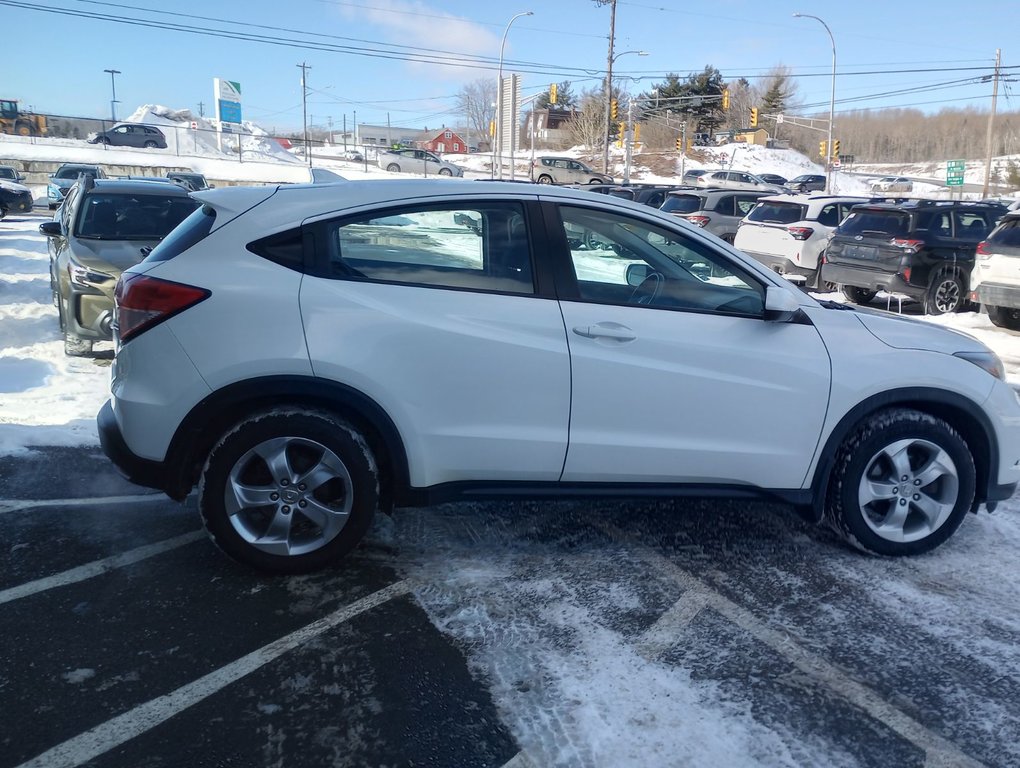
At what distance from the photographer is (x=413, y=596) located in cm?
358

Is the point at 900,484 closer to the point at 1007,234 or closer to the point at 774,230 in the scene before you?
the point at 1007,234

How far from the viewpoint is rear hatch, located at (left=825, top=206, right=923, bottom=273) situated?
12398mm

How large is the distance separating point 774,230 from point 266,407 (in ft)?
45.1

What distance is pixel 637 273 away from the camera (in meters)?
3.99

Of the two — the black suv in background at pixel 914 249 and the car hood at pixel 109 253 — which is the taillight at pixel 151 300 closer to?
the car hood at pixel 109 253

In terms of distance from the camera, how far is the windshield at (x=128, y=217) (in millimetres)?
8859

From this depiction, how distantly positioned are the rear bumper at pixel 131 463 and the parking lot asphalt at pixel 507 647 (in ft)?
1.49

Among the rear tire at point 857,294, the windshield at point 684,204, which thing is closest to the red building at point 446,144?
the windshield at point 684,204

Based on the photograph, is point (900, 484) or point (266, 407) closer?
point (266, 407)

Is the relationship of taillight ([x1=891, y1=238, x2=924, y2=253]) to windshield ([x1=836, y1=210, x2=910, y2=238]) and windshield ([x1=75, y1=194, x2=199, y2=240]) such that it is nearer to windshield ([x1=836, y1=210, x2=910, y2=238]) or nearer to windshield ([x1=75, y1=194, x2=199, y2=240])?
windshield ([x1=836, y1=210, x2=910, y2=238])

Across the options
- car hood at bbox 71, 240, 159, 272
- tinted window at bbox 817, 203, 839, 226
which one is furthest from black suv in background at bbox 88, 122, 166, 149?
car hood at bbox 71, 240, 159, 272

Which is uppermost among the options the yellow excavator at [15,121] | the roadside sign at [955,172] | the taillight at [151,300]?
the yellow excavator at [15,121]

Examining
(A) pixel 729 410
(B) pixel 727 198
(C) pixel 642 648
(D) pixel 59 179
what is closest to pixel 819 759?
(C) pixel 642 648

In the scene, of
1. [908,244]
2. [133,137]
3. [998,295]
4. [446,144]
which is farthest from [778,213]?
[446,144]
